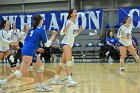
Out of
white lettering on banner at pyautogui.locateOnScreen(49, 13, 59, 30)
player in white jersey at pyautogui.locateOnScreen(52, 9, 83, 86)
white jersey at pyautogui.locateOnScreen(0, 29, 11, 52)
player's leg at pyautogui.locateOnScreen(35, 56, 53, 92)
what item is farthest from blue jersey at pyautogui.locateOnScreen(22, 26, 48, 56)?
white lettering on banner at pyautogui.locateOnScreen(49, 13, 59, 30)

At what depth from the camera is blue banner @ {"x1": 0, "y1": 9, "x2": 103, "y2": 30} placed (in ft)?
57.9

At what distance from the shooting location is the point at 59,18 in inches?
720

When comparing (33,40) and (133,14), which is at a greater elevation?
(133,14)

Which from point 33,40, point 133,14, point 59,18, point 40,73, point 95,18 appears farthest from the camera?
point 59,18

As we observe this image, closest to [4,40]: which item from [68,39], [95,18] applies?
[68,39]

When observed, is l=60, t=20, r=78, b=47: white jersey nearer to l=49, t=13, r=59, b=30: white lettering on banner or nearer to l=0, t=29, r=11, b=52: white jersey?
l=0, t=29, r=11, b=52: white jersey

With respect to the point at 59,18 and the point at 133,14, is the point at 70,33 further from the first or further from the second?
the point at 59,18

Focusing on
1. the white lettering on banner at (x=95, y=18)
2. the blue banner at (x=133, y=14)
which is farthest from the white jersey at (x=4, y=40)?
the blue banner at (x=133, y=14)

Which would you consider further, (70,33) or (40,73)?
(70,33)

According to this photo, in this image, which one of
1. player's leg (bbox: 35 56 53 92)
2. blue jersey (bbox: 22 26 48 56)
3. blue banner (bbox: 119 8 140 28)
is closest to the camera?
blue jersey (bbox: 22 26 48 56)

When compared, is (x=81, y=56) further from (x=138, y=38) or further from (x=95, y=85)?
(x=95, y=85)

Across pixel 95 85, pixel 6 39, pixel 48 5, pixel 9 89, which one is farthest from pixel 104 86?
pixel 48 5

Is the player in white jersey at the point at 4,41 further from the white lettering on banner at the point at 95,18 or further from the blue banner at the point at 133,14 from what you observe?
the blue banner at the point at 133,14

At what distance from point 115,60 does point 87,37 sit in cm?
265
